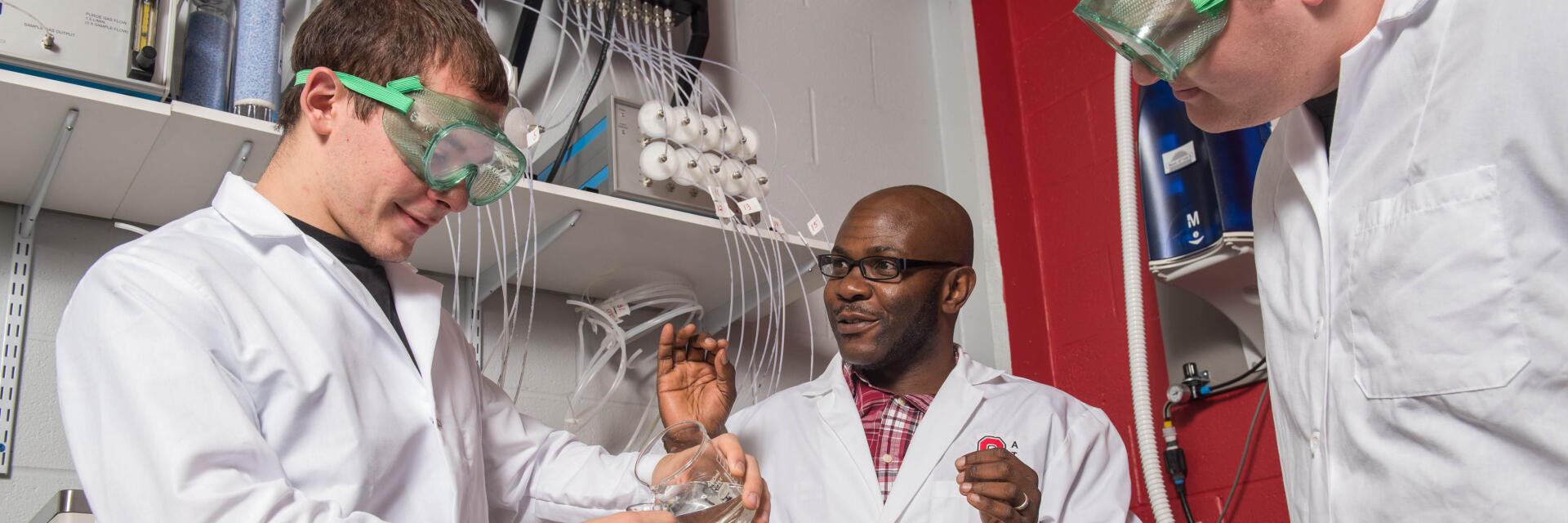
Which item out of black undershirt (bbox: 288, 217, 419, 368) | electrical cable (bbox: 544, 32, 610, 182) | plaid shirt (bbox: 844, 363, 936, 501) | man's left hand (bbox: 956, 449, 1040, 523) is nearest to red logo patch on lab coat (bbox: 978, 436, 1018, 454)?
plaid shirt (bbox: 844, 363, 936, 501)

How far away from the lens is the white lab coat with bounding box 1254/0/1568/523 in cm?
93

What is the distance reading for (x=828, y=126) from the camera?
9.59 feet

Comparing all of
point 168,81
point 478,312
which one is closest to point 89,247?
point 168,81

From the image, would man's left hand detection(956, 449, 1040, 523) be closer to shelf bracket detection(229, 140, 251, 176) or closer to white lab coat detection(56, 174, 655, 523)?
white lab coat detection(56, 174, 655, 523)

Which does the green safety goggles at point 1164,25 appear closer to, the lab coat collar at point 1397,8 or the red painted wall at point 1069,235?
the lab coat collar at point 1397,8

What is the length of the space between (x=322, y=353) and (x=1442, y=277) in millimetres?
1051

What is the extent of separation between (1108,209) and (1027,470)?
1254 millimetres

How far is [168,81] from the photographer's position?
1520 mm

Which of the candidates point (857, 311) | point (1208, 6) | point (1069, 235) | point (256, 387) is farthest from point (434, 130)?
point (1069, 235)

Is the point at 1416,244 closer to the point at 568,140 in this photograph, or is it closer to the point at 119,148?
the point at 568,140

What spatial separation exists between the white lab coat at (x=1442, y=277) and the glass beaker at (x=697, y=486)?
625mm

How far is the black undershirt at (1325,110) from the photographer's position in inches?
49.9

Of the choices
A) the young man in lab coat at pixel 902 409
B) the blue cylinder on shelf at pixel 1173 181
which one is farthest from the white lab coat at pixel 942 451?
the blue cylinder on shelf at pixel 1173 181

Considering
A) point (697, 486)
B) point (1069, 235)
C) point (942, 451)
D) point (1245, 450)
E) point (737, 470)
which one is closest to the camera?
point (697, 486)
